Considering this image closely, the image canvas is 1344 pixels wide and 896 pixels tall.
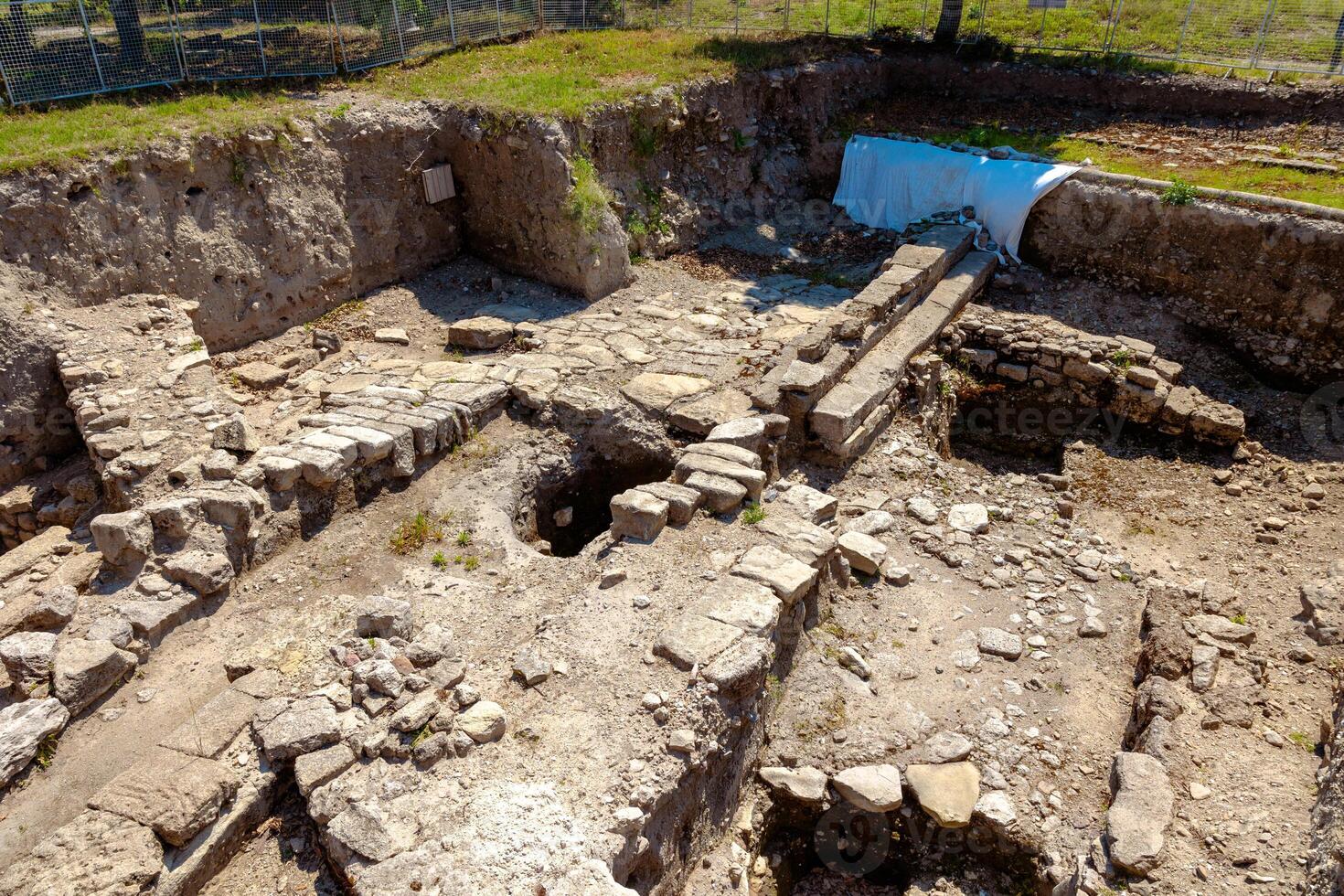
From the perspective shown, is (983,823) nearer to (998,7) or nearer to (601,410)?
(601,410)

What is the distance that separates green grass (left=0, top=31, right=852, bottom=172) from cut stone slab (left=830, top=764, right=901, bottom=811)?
726 centimetres

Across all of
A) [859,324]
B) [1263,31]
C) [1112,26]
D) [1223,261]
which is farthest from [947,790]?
[1112,26]

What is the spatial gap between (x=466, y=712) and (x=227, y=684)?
4.85ft

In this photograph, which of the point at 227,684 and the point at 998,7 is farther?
the point at 998,7

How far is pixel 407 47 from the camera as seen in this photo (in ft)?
38.0

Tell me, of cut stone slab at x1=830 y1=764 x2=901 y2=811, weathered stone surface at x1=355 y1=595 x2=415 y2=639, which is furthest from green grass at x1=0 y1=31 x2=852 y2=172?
cut stone slab at x1=830 y1=764 x2=901 y2=811

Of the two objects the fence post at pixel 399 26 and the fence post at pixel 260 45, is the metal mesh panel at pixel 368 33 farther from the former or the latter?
the fence post at pixel 260 45

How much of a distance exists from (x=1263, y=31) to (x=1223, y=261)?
6.35 metres

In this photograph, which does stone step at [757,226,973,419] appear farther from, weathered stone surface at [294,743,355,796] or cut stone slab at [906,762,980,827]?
weathered stone surface at [294,743,355,796]

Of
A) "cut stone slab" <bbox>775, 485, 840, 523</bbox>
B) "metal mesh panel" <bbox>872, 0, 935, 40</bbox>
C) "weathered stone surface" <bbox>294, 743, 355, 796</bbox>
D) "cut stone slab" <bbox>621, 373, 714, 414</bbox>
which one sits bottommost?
"cut stone slab" <bbox>775, 485, 840, 523</bbox>

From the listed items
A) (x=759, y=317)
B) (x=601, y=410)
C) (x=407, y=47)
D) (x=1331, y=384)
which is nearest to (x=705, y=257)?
(x=759, y=317)

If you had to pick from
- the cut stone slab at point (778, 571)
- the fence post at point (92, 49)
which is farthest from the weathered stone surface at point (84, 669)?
the fence post at point (92, 49)

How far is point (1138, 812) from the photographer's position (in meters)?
4.34

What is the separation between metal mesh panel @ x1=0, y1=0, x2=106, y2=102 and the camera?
27.5 feet
